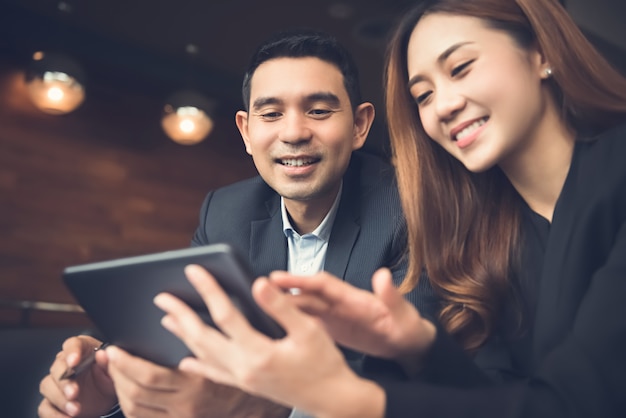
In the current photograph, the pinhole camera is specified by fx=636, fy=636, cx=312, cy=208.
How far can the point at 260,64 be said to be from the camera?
219 cm

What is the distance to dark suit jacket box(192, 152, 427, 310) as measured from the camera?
1.89 meters

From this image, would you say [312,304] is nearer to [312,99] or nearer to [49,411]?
[49,411]

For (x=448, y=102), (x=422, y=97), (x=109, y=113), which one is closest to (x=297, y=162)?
(x=422, y=97)

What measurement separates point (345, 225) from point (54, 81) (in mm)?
3424

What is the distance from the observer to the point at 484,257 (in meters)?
1.51

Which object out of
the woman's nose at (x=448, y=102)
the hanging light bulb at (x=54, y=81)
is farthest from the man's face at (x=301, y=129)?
the hanging light bulb at (x=54, y=81)

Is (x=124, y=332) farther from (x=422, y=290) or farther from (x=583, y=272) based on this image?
(x=583, y=272)

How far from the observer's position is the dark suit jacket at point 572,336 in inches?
36.4

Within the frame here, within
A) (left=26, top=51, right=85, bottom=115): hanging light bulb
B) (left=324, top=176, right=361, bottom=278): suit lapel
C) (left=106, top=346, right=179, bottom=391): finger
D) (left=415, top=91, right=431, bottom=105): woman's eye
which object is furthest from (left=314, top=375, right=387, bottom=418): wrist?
(left=26, top=51, right=85, bottom=115): hanging light bulb

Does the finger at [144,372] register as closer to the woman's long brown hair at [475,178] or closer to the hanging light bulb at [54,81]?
the woman's long brown hair at [475,178]

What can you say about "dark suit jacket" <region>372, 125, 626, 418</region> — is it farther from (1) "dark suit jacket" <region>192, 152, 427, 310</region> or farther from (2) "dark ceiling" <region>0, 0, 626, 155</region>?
(2) "dark ceiling" <region>0, 0, 626, 155</region>

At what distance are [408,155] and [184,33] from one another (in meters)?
4.45

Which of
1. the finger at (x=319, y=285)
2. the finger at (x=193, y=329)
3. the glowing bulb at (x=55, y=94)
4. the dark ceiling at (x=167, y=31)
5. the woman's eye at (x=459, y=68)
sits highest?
the dark ceiling at (x=167, y=31)

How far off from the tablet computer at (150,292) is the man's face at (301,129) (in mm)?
938
